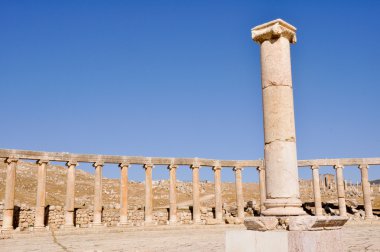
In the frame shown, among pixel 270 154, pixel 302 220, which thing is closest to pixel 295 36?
pixel 270 154

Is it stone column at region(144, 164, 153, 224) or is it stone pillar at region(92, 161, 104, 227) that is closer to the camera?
stone pillar at region(92, 161, 104, 227)

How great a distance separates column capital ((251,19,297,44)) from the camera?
13.3m

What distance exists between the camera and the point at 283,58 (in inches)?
528

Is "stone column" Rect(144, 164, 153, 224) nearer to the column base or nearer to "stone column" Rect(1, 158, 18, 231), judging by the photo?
"stone column" Rect(1, 158, 18, 231)

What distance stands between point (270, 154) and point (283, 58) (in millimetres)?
3371

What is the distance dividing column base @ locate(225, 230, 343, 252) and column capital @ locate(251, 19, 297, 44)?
6656 millimetres

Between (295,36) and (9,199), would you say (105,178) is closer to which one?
(9,199)

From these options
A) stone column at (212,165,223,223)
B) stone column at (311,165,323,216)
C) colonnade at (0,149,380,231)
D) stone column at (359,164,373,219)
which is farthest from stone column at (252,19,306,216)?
stone column at (359,164,373,219)

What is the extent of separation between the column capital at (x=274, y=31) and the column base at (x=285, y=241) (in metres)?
6.66

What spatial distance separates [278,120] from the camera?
12906 millimetres

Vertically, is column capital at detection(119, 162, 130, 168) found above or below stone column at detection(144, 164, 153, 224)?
above

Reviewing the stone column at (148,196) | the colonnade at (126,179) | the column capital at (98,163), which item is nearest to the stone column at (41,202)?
the colonnade at (126,179)

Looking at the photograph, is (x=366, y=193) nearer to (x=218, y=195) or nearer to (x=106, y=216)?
(x=218, y=195)

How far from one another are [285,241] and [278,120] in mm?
4104
